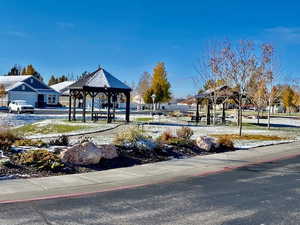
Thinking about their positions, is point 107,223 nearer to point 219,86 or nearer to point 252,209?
point 252,209

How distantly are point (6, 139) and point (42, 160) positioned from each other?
2.80m

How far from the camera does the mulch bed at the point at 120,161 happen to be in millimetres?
8984

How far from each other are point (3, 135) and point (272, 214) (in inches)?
368

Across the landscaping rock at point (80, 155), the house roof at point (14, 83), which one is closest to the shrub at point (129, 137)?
the landscaping rock at point (80, 155)

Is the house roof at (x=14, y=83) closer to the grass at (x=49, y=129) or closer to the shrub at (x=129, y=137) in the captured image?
the grass at (x=49, y=129)

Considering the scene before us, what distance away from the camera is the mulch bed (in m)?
8.98

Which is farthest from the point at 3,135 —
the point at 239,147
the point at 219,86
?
the point at 219,86

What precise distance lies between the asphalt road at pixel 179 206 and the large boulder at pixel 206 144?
538 centimetres

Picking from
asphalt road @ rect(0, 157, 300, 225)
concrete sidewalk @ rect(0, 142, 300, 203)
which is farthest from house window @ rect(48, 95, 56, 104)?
asphalt road @ rect(0, 157, 300, 225)

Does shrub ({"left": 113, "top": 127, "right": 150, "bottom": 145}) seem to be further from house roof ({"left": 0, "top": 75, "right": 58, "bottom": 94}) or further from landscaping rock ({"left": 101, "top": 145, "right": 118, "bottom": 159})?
house roof ({"left": 0, "top": 75, "right": 58, "bottom": 94})

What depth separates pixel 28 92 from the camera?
58125 millimetres

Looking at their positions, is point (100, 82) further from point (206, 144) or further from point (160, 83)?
point (160, 83)

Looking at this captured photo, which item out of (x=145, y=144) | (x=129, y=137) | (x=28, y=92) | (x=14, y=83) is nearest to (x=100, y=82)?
(x=129, y=137)

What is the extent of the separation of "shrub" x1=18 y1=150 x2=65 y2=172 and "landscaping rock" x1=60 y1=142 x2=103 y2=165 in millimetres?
296
